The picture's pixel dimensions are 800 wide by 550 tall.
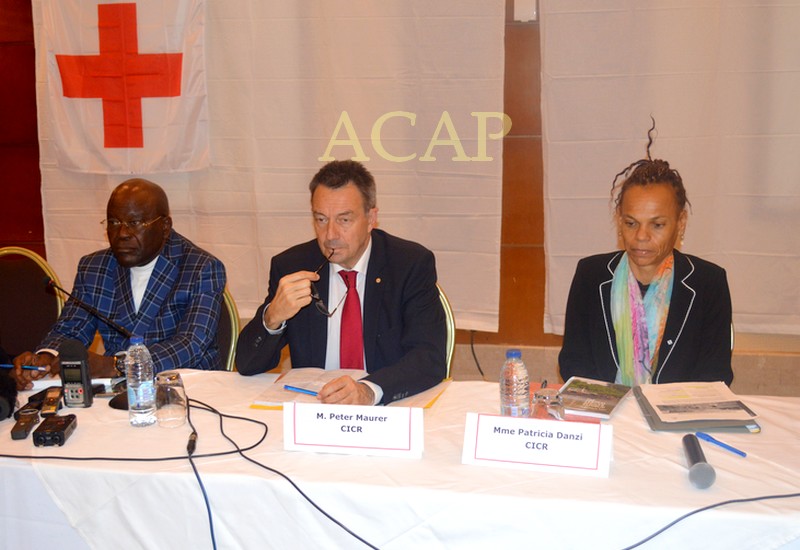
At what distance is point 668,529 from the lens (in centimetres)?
148

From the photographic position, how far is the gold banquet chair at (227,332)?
2812mm

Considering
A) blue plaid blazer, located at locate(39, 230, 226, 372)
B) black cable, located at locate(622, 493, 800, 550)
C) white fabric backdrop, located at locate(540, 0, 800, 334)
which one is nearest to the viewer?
black cable, located at locate(622, 493, 800, 550)

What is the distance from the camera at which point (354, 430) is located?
1768 mm

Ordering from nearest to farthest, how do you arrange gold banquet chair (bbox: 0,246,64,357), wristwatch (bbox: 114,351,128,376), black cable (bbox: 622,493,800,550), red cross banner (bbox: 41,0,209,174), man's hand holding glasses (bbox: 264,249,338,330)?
1. black cable (bbox: 622,493,800,550)
2. man's hand holding glasses (bbox: 264,249,338,330)
3. wristwatch (bbox: 114,351,128,376)
4. gold banquet chair (bbox: 0,246,64,357)
5. red cross banner (bbox: 41,0,209,174)

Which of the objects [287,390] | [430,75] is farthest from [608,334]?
[430,75]

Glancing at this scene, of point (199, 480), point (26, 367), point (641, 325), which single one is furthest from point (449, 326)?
point (26, 367)

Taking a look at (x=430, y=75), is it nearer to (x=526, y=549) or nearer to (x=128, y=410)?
(x=128, y=410)

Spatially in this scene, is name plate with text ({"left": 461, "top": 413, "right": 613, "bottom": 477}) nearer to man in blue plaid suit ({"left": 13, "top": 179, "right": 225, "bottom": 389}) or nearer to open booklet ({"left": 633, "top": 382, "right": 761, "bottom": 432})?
open booklet ({"left": 633, "top": 382, "right": 761, "bottom": 432})

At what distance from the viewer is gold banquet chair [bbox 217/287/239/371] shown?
2812mm

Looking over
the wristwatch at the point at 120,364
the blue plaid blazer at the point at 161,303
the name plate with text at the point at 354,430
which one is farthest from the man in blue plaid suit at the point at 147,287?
the name plate with text at the point at 354,430

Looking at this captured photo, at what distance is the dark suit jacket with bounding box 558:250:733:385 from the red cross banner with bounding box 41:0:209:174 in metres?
2.41

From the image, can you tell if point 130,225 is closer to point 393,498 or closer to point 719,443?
point 393,498

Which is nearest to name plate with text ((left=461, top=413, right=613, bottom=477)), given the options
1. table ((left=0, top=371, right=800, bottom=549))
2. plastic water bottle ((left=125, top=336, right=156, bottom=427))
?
table ((left=0, top=371, right=800, bottom=549))

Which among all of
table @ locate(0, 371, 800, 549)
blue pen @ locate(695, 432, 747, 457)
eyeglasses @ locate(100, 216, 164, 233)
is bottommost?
table @ locate(0, 371, 800, 549)
